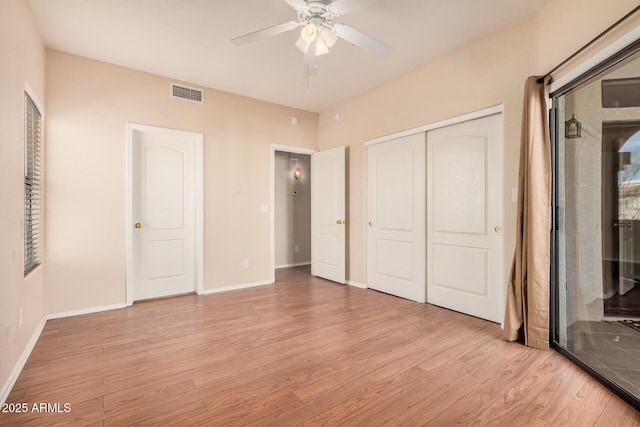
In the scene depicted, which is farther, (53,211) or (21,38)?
(53,211)

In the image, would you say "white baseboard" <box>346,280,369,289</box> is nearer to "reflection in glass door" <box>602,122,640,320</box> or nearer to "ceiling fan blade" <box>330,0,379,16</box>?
"reflection in glass door" <box>602,122,640,320</box>

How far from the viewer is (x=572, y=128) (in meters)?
2.40

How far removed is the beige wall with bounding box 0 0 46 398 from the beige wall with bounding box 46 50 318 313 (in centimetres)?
65

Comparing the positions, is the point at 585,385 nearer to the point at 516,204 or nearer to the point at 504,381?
the point at 504,381

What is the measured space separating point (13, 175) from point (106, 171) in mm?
1427

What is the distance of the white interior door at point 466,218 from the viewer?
120 inches

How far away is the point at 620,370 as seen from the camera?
2012mm

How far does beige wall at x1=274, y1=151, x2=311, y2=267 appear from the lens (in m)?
6.27

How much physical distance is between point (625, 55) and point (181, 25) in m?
3.31

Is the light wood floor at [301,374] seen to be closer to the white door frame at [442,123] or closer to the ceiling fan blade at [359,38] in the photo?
the white door frame at [442,123]

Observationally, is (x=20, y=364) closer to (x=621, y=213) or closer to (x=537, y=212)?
(x=537, y=212)

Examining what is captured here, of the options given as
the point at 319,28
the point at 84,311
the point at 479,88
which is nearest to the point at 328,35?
the point at 319,28

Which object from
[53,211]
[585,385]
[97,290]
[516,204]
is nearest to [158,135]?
[53,211]

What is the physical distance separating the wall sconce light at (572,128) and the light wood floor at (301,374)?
5.63 ft
